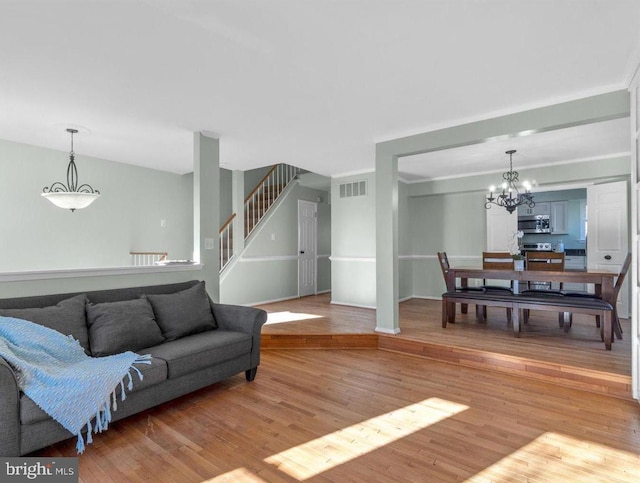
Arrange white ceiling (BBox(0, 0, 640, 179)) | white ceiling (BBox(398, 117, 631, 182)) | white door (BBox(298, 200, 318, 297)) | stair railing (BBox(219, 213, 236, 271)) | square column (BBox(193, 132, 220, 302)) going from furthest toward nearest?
white door (BBox(298, 200, 318, 297)) < stair railing (BBox(219, 213, 236, 271)) < white ceiling (BBox(398, 117, 631, 182)) < square column (BBox(193, 132, 220, 302)) < white ceiling (BBox(0, 0, 640, 179))

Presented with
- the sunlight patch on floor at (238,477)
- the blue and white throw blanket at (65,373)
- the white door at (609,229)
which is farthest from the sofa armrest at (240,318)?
the white door at (609,229)

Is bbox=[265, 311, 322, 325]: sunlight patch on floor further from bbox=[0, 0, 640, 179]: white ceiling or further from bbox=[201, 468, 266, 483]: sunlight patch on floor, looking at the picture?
bbox=[201, 468, 266, 483]: sunlight patch on floor

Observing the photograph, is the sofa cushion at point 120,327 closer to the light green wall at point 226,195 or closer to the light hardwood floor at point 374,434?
the light hardwood floor at point 374,434

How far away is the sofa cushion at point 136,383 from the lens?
→ 186 cm

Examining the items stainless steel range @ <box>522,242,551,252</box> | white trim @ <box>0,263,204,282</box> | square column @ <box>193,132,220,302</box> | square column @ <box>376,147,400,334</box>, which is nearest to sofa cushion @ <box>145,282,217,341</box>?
white trim @ <box>0,263,204,282</box>

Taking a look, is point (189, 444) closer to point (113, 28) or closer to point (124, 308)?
point (124, 308)

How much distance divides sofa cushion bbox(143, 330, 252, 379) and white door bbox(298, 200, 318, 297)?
4.12 metres

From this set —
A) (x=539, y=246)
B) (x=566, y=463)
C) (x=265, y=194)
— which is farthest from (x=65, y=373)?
(x=539, y=246)

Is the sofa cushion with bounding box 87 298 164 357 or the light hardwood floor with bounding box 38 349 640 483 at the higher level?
the sofa cushion with bounding box 87 298 164 357

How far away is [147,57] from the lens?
250 cm

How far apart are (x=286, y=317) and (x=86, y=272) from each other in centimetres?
279

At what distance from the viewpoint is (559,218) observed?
24.6 feet

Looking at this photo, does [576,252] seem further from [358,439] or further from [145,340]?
[145,340]

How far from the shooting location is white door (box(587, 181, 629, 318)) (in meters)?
5.07
